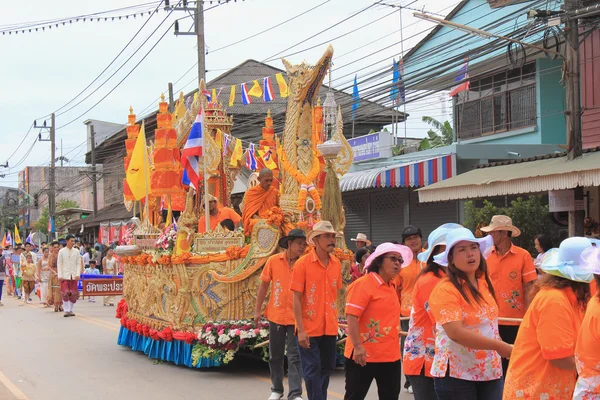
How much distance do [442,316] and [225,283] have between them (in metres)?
5.91

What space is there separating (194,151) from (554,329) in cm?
849

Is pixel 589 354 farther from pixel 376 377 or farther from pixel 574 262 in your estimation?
pixel 376 377

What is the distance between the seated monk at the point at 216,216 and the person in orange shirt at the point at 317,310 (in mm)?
4460

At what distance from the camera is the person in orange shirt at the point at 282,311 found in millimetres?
8281

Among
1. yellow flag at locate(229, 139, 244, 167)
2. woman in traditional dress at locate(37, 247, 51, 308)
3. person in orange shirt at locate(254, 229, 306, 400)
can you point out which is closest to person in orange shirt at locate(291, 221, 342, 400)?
person in orange shirt at locate(254, 229, 306, 400)

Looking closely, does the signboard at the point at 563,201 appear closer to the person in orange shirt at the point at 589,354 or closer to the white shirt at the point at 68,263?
the person in orange shirt at the point at 589,354

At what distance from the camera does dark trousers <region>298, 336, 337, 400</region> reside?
24.0 ft

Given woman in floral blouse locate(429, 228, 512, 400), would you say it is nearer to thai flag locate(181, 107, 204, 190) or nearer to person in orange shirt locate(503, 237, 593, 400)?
person in orange shirt locate(503, 237, 593, 400)

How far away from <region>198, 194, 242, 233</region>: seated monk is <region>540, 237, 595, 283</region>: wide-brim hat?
Result: 7.93 m

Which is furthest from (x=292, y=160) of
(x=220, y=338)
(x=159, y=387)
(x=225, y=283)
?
(x=159, y=387)

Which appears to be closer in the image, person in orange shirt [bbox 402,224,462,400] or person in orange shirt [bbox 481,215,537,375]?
person in orange shirt [bbox 402,224,462,400]

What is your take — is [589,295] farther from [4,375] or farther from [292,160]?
[4,375]

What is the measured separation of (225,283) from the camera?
34.2 feet

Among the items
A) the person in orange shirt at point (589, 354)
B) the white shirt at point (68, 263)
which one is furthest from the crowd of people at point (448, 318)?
the white shirt at point (68, 263)
